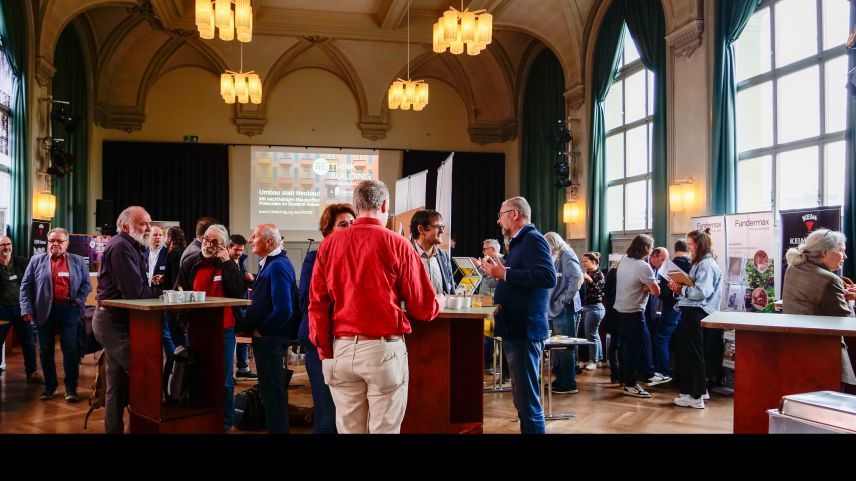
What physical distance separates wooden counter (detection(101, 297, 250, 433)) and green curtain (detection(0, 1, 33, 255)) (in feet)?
19.4

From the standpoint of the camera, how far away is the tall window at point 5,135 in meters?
8.48

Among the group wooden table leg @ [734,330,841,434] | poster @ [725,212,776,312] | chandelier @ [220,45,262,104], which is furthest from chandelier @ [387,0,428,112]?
wooden table leg @ [734,330,841,434]

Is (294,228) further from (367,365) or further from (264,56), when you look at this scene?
(367,365)

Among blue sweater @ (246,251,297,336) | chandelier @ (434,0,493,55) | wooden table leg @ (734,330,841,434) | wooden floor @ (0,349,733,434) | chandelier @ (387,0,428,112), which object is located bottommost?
wooden floor @ (0,349,733,434)

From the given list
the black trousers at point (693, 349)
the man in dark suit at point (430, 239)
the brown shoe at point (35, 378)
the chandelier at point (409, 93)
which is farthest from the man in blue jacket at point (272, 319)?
the chandelier at point (409, 93)

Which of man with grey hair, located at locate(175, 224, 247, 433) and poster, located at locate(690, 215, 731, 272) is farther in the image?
poster, located at locate(690, 215, 731, 272)

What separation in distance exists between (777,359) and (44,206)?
9884 mm

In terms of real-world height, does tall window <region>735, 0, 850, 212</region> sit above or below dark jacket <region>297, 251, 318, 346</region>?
above

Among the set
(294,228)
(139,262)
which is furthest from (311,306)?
(294,228)

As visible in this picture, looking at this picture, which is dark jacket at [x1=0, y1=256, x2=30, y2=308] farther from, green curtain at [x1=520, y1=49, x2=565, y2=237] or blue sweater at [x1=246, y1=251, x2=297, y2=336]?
green curtain at [x1=520, y1=49, x2=565, y2=237]

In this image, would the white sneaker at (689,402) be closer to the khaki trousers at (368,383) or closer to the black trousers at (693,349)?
the black trousers at (693,349)

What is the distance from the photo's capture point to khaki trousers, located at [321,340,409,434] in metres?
2.48

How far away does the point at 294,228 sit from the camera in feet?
42.8
